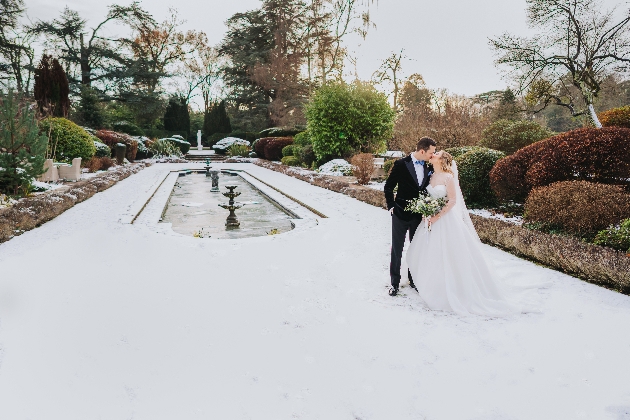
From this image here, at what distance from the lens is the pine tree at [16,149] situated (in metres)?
10.5

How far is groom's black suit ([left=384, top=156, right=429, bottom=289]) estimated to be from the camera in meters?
4.50

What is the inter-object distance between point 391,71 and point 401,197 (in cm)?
3412

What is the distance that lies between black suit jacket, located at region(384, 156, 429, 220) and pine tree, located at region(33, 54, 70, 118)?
70.2ft

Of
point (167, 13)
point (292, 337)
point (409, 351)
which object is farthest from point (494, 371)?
point (167, 13)

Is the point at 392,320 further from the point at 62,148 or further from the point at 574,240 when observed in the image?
the point at 62,148

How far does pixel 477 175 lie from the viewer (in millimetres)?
10031

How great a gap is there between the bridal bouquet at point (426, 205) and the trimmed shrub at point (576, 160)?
5057mm

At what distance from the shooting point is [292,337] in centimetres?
362

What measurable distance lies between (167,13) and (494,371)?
169ft

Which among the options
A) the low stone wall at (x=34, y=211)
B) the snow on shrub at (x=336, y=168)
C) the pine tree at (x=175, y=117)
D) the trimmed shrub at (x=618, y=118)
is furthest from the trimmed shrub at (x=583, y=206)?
the pine tree at (x=175, y=117)

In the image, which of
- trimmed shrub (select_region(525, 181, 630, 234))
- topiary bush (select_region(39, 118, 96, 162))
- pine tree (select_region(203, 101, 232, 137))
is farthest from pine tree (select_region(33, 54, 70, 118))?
pine tree (select_region(203, 101, 232, 137))

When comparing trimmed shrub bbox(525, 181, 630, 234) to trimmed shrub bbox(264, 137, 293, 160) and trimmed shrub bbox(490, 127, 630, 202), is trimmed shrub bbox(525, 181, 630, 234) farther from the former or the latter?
trimmed shrub bbox(264, 137, 293, 160)

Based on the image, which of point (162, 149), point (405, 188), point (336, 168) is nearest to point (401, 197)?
point (405, 188)

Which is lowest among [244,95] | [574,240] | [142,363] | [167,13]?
[142,363]
